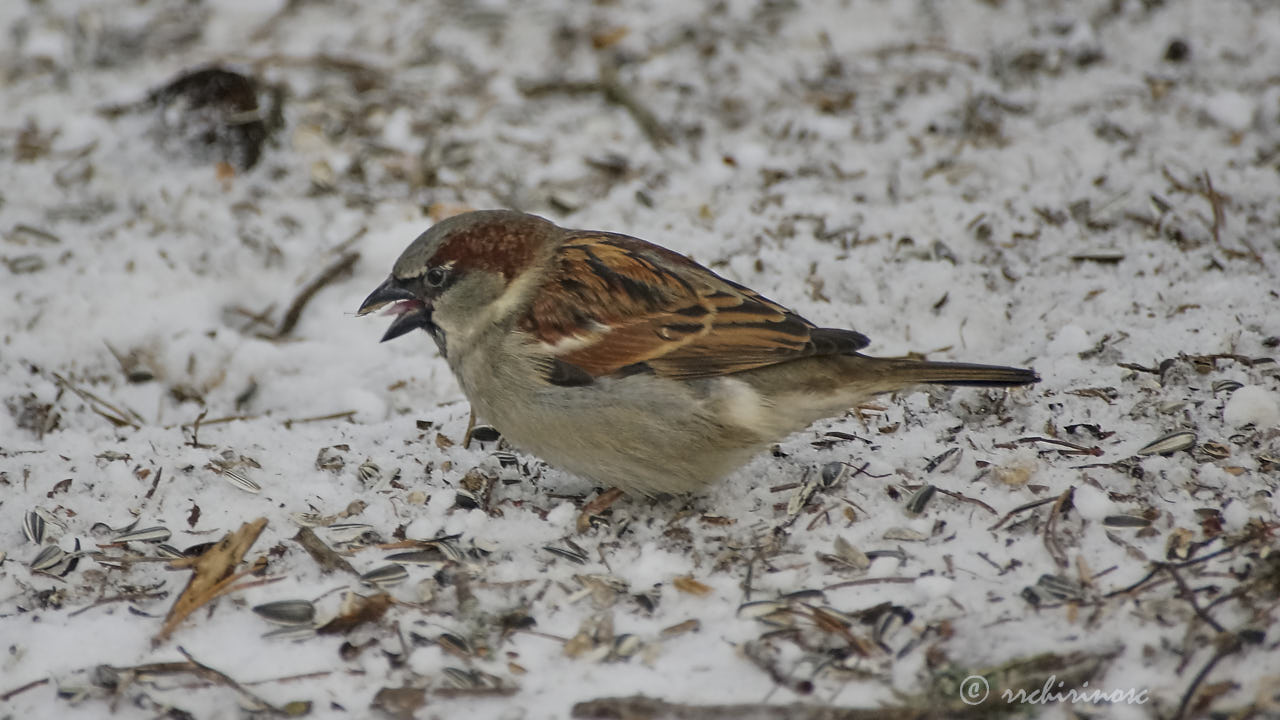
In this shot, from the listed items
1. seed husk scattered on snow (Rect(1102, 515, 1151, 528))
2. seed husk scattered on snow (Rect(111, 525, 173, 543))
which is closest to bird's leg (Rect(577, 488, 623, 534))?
seed husk scattered on snow (Rect(111, 525, 173, 543))

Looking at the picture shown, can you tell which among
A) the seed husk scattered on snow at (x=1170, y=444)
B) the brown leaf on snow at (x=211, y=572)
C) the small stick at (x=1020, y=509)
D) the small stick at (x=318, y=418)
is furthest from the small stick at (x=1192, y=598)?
Result: the small stick at (x=318, y=418)

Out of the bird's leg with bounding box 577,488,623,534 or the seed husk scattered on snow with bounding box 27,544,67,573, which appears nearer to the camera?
the seed husk scattered on snow with bounding box 27,544,67,573

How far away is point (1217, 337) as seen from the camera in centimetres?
411

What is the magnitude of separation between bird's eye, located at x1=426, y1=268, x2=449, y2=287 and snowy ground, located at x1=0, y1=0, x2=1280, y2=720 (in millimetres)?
641

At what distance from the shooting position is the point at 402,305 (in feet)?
12.7

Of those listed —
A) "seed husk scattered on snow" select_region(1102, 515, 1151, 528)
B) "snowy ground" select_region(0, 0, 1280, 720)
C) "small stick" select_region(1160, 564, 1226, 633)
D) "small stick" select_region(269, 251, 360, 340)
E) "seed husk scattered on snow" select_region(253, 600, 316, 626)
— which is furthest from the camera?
"small stick" select_region(269, 251, 360, 340)

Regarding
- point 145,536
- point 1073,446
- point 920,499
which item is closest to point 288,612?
point 145,536

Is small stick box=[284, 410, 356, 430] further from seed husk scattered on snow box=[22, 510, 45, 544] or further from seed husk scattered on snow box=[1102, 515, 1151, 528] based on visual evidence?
seed husk scattered on snow box=[1102, 515, 1151, 528]

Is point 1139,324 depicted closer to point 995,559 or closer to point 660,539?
point 995,559

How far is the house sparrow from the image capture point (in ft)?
11.5

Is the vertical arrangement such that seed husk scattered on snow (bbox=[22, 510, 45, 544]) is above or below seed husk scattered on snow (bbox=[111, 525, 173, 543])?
above

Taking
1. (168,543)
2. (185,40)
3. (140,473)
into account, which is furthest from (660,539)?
(185,40)

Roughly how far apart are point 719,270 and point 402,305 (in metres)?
1.71

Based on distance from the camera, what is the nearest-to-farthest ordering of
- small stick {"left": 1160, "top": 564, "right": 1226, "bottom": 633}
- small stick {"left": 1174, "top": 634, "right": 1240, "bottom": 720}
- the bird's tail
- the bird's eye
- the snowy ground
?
small stick {"left": 1174, "top": 634, "right": 1240, "bottom": 720} < small stick {"left": 1160, "top": 564, "right": 1226, "bottom": 633} < the snowy ground < the bird's tail < the bird's eye
